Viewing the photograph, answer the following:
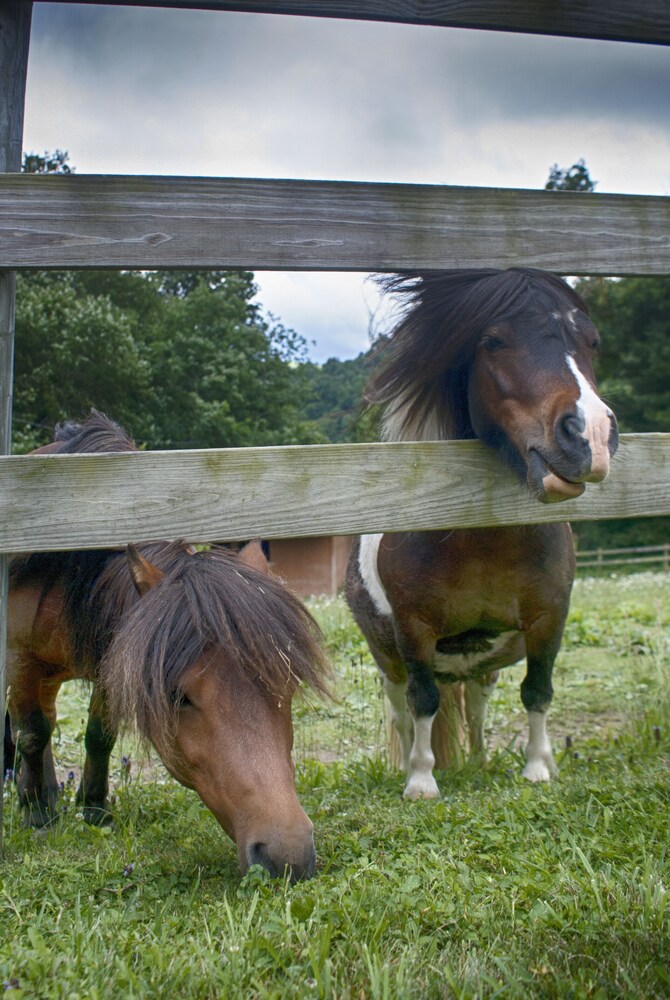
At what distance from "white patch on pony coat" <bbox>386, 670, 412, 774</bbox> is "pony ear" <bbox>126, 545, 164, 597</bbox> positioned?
2.63 meters

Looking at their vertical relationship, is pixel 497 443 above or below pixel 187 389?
below

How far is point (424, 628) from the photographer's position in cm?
405

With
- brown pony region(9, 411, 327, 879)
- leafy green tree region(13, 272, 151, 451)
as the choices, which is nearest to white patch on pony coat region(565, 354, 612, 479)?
brown pony region(9, 411, 327, 879)

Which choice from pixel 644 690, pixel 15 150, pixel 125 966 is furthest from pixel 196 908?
pixel 644 690

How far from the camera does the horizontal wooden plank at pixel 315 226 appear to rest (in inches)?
A: 104

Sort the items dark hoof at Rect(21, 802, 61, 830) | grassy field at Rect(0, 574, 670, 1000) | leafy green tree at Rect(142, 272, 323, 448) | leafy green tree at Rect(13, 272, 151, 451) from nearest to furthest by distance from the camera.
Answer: grassy field at Rect(0, 574, 670, 1000), dark hoof at Rect(21, 802, 61, 830), leafy green tree at Rect(13, 272, 151, 451), leafy green tree at Rect(142, 272, 323, 448)

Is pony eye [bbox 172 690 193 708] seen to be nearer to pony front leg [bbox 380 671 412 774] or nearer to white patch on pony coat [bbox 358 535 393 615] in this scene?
white patch on pony coat [bbox 358 535 393 615]

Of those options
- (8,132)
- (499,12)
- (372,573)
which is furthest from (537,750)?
(8,132)

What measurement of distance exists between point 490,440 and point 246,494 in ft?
3.30

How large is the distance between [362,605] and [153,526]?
266 cm

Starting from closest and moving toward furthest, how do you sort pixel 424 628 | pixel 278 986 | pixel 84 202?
1. pixel 278 986
2. pixel 84 202
3. pixel 424 628

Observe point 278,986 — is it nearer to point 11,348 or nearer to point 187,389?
point 11,348

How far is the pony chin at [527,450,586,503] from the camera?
2.83m

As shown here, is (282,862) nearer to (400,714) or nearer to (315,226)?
(315,226)
